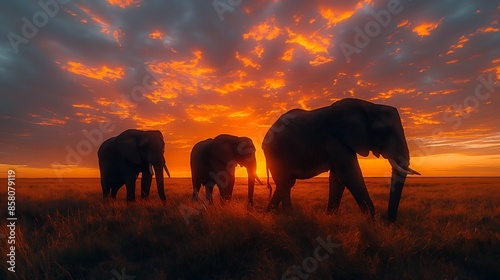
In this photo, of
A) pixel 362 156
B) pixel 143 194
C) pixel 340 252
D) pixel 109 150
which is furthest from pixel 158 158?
pixel 340 252

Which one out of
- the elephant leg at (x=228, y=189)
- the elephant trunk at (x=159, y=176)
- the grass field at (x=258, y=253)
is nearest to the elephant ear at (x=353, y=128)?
the grass field at (x=258, y=253)

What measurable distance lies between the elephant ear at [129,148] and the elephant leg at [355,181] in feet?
26.3

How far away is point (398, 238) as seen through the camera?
461 cm

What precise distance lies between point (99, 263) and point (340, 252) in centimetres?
365

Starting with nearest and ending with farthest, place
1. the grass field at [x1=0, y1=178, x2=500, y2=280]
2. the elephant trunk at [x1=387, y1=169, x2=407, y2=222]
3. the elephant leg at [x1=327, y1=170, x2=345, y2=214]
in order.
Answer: the grass field at [x1=0, y1=178, x2=500, y2=280], the elephant trunk at [x1=387, y1=169, x2=407, y2=222], the elephant leg at [x1=327, y1=170, x2=345, y2=214]

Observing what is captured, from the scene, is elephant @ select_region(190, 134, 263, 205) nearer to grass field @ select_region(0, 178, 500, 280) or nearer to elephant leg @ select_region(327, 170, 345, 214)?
elephant leg @ select_region(327, 170, 345, 214)

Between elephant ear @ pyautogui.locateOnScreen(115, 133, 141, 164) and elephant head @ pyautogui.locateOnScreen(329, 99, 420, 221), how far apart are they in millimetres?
7936

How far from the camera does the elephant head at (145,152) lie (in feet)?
37.0

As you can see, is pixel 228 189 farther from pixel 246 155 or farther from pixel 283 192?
pixel 283 192

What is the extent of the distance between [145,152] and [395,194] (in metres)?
9.08

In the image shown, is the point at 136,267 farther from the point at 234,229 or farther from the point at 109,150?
the point at 109,150

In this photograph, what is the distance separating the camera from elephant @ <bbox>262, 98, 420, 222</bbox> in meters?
6.50

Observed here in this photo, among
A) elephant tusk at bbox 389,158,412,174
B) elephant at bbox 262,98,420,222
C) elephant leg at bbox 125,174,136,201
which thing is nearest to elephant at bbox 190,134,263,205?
elephant leg at bbox 125,174,136,201

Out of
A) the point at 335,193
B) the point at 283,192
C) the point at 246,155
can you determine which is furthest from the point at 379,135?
the point at 246,155
